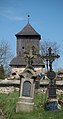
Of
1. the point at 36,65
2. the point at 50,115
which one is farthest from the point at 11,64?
the point at 50,115

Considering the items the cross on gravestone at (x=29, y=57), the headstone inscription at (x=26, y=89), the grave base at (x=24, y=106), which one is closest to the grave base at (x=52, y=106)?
the grave base at (x=24, y=106)

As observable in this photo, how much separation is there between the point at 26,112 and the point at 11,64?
1718 inches

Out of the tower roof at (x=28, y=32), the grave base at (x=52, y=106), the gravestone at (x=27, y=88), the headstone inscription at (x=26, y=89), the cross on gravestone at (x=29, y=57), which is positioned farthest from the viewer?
the tower roof at (x=28, y=32)

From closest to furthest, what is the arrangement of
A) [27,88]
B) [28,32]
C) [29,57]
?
1. [27,88]
2. [29,57]
3. [28,32]

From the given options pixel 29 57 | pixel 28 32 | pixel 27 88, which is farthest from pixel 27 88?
pixel 28 32

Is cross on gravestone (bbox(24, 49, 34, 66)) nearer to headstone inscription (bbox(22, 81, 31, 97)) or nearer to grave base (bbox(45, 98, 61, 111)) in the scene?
headstone inscription (bbox(22, 81, 31, 97))

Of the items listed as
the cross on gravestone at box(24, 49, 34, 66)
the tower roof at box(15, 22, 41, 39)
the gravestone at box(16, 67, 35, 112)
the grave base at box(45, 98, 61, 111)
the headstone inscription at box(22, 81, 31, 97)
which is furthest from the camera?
the tower roof at box(15, 22, 41, 39)

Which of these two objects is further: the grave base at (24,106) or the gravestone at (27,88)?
the gravestone at (27,88)

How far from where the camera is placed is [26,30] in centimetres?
6125

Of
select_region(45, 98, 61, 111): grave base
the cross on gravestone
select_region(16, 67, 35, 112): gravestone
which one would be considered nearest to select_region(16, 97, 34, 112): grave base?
select_region(16, 67, 35, 112): gravestone

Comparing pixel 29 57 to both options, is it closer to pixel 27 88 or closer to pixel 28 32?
pixel 27 88

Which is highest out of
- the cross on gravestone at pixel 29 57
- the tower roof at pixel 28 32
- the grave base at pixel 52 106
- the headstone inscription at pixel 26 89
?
the tower roof at pixel 28 32

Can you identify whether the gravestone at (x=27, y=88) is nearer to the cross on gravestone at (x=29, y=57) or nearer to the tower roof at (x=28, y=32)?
the cross on gravestone at (x=29, y=57)

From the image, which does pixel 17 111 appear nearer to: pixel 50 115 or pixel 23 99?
pixel 23 99
